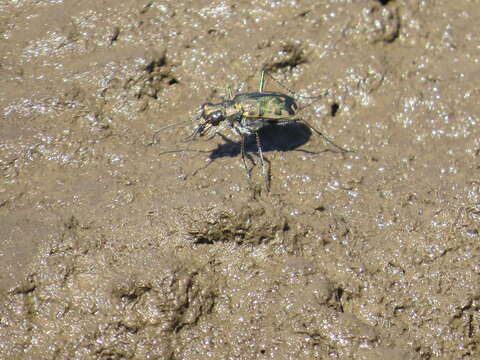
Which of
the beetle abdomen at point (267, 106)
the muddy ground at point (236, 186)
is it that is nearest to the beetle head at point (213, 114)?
the beetle abdomen at point (267, 106)

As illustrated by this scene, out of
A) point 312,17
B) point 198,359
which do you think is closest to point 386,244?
point 198,359

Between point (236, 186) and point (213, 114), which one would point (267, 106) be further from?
point (236, 186)

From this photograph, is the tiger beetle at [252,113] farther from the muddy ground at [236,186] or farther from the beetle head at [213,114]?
the muddy ground at [236,186]

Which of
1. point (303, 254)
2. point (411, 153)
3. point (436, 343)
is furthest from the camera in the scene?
point (411, 153)

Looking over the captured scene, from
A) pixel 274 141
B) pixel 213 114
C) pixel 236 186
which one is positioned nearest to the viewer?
pixel 236 186

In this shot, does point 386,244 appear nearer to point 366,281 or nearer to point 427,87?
point 366,281

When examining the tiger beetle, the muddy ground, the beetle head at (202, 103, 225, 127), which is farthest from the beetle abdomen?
→ the muddy ground

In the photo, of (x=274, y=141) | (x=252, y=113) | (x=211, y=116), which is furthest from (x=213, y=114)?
(x=274, y=141)

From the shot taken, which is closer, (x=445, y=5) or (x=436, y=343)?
(x=436, y=343)
